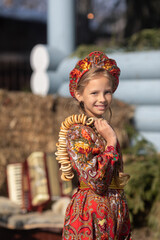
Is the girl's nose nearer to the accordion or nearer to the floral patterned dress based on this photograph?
the floral patterned dress

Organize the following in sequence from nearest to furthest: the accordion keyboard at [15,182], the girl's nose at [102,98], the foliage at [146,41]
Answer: the girl's nose at [102,98], the accordion keyboard at [15,182], the foliage at [146,41]

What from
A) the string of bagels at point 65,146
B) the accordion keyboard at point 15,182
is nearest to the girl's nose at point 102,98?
the string of bagels at point 65,146

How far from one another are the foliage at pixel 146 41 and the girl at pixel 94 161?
322 cm

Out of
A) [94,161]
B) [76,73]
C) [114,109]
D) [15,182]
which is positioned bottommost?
[15,182]

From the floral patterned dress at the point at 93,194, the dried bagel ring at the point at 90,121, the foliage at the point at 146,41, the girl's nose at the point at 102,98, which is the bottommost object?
the floral patterned dress at the point at 93,194

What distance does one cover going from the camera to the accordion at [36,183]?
4.61 meters

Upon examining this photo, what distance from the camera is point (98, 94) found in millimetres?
2279

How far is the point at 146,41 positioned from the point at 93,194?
373 cm

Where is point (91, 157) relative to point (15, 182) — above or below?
above

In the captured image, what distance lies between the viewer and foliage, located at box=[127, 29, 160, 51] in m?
5.43

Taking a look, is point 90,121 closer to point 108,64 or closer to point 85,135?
point 85,135

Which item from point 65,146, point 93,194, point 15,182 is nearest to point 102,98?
point 65,146

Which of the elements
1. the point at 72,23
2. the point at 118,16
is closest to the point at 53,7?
the point at 72,23

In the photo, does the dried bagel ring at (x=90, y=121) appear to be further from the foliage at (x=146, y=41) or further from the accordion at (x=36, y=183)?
the foliage at (x=146, y=41)
